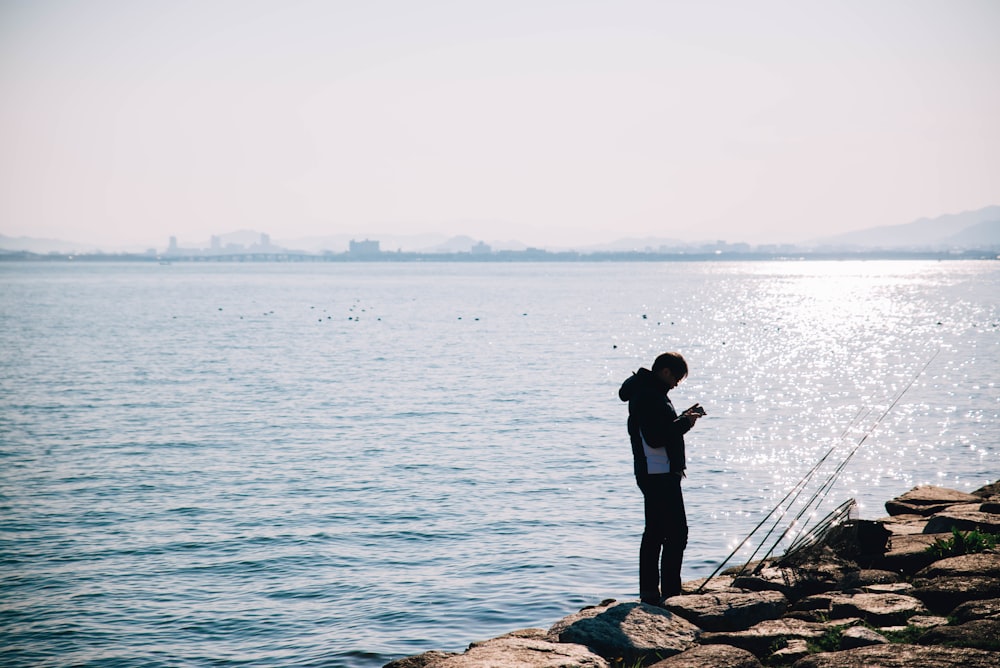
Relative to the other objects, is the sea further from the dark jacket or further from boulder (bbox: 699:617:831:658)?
the dark jacket

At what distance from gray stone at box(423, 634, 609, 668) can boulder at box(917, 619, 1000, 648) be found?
2.99 m

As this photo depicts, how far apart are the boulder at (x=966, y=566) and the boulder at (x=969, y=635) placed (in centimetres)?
163

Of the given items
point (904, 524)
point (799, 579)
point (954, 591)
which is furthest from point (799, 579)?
point (904, 524)

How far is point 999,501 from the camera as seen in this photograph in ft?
46.2

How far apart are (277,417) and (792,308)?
9198 cm

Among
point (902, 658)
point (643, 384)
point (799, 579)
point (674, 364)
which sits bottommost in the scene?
point (799, 579)

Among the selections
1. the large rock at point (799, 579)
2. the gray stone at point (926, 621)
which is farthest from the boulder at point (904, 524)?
the gray stone at point (926, 621)

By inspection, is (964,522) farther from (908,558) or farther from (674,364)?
(674,364)

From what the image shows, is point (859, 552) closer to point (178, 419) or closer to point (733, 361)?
point (178, 419)

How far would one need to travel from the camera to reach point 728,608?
998 centimetres

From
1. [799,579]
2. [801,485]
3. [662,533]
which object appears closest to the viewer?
[662,533]

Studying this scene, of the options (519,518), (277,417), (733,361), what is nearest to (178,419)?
(277,417)

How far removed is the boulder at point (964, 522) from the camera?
1244cm

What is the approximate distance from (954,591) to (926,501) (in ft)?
20.0
